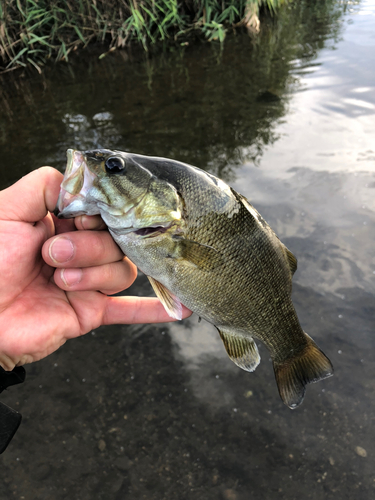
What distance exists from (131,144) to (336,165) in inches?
138

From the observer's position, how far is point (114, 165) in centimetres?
177

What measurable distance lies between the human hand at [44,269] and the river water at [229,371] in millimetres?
1164

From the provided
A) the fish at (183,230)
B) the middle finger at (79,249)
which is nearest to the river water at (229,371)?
the fish at (183,230)

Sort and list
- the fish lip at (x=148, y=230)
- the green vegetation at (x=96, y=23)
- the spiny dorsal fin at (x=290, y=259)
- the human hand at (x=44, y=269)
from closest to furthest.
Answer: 1. the fish lip at (x=148, y=230)
2. the human hand at (x=44, y=269)
3. the spiny dorsal fin at (x=290, y=259)
4. the green vegetation at (x=96, y=23)

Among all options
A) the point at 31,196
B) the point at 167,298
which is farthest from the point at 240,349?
the point at 31,196

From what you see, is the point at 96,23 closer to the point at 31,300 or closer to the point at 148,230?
the point at 31,300

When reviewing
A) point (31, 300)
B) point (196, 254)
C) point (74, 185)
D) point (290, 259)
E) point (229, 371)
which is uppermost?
point (74, 185)

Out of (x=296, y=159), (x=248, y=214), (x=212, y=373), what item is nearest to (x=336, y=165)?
(x=296, y=159)

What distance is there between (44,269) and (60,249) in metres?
0.50

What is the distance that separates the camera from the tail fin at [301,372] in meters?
2.09

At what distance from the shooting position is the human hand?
192 centimetres

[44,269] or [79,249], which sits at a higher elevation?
[79,249]

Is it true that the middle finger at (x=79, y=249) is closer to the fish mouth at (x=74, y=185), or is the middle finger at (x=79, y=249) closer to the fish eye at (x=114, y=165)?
the fish mouth at (x=74, y=185)

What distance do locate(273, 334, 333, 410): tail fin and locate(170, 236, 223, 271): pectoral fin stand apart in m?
0.78
